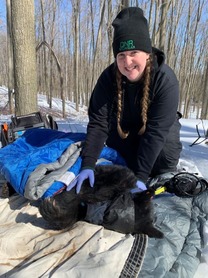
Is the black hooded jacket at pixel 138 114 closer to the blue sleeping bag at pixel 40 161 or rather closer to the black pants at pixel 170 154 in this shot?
the blue sleeping bag at pixel 40 161

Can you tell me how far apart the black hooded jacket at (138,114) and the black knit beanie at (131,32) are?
0.19 meters

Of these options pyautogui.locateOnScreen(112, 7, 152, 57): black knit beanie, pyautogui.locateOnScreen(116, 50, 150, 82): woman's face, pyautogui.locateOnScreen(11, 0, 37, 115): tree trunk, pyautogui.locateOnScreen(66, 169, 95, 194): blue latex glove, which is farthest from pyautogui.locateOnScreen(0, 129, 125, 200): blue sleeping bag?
pyautogui.locateOnScreen(11, 0, 37, 115): tree trunk

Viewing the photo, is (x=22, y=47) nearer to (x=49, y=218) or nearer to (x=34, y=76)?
(x=34, y=76)

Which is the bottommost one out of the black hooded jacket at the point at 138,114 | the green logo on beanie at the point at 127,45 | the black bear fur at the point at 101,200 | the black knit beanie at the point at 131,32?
the black bear fur at the point at 101,200

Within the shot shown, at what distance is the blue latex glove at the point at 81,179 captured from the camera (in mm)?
1559

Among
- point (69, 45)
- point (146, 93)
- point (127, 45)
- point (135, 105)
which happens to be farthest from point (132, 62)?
point (69, 45)

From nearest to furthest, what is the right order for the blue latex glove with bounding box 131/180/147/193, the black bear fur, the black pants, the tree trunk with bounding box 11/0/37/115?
the black bear fur
the blue latex glove with bounding box 131/180/147/193
the black pants
the tree trunk with bounding box 11/0/37/115

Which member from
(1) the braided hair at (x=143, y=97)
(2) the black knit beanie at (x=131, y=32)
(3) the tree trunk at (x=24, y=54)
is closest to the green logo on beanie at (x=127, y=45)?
(2) the black knit beanie at (x=131, y=32)

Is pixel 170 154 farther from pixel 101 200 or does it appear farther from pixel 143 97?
pixel 101 200

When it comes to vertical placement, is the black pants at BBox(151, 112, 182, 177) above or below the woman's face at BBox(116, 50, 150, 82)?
below

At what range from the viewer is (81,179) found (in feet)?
5.16

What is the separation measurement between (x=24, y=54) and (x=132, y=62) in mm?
2052

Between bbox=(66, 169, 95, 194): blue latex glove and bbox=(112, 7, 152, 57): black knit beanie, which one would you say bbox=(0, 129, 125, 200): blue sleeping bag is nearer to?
Answer: bbox=(66, 169, 95, 194): blue latex glove

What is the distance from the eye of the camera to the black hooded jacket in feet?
5.91
